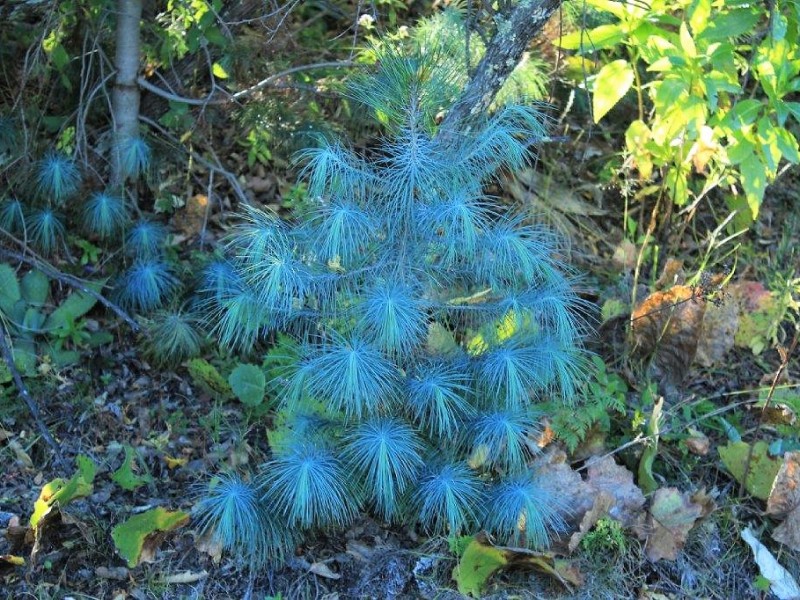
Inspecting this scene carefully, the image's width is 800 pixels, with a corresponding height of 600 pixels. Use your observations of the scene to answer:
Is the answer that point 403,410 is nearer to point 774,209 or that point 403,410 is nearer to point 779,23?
point 779,23

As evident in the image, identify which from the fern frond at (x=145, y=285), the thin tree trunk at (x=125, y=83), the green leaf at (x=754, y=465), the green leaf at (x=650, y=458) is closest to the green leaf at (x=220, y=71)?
the thin tree trunk at (x=125, y=83)

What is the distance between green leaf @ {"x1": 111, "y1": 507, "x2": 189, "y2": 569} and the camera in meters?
3.05

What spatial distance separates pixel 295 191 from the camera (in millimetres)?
4160

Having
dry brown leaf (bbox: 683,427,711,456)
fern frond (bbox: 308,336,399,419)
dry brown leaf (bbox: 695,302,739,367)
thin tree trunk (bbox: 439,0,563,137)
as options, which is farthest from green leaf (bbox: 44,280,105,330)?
dry brown leaf (bbox: 695,302,739,367)

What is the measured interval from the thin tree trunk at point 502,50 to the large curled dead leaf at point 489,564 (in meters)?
1.52

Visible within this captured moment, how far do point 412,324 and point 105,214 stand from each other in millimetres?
1907

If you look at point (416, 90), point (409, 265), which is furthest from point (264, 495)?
point (416, 90)

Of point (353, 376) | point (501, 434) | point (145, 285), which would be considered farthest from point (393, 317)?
point (145, 285)

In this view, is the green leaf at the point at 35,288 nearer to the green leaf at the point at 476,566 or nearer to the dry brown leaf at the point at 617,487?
the green leaf at the point at 476,566

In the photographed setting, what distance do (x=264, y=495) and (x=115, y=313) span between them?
141 centimetres

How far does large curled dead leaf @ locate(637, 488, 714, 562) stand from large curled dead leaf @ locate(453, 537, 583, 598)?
380 millimetres

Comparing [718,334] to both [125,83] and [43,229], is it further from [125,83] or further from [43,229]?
[43,229]

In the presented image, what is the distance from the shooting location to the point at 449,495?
10.1 feet

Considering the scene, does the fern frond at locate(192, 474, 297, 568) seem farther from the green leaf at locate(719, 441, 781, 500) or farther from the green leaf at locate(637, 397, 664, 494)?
the green leaf at locate(719, 441, 781, 500)
